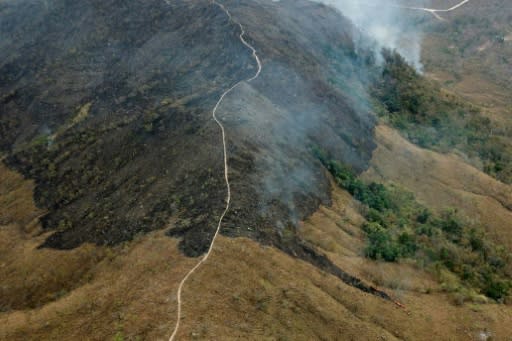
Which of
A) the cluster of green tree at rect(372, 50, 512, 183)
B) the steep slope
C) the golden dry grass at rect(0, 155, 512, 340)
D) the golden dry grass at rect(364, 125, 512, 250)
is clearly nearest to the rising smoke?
the cluster of green tree at rect(372, 50, 512, 183)

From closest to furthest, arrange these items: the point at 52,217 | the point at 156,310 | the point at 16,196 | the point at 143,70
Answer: the point at 156,310 → the point at 52,217 → the point at 16,196 → the point at 143,70

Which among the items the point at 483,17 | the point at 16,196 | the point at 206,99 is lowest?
the point at 16,196

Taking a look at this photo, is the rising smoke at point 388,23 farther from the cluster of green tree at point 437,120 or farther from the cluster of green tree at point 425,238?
the cluster of green tree at point 425,238

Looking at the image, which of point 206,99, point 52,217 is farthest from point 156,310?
point 206,99

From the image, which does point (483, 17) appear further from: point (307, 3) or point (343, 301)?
point (343, 301)

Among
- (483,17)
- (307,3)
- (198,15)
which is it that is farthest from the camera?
(483,17)

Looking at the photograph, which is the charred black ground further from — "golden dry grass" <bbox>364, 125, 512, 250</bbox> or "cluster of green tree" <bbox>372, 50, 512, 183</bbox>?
"cluster of green tree" <bbox>372, 50, 512, 183</bbox>
